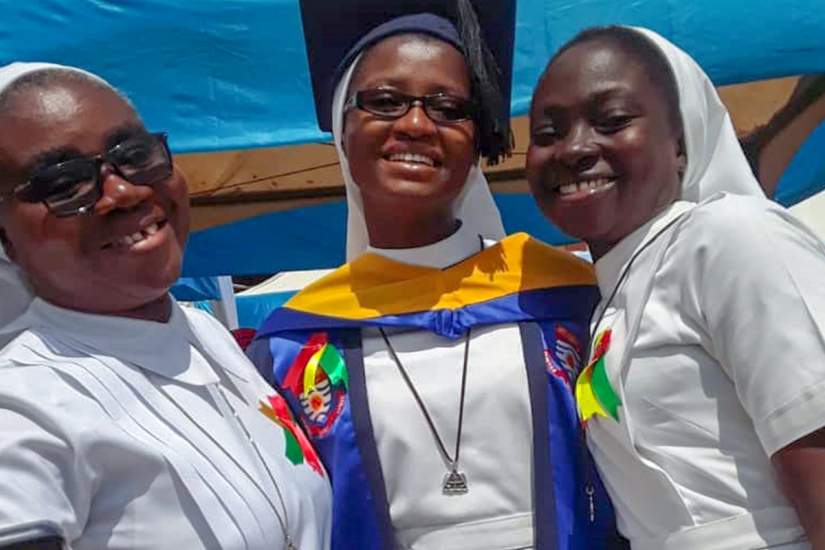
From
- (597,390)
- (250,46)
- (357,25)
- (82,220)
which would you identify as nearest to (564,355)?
(597,390)

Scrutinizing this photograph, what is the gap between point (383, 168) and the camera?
6.78 feet

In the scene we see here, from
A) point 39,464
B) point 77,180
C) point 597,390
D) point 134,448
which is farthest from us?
point 597,390

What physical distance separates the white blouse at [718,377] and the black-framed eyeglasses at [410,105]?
1.65ft

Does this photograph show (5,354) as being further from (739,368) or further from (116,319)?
(739,368)

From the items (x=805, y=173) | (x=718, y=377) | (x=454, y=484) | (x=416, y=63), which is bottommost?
(x=805, y=173)

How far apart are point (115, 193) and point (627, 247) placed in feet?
2.88

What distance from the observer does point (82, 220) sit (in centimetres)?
163

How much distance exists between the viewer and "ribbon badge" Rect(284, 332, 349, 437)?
206 centimetres

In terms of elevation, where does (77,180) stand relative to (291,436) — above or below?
above

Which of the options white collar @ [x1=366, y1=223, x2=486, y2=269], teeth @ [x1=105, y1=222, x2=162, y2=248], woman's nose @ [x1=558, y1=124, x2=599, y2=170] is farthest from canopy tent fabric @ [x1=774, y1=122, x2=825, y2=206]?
teeth @ [x1=105, y1=222, x2=162, y2=248]

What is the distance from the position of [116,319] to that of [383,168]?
2.00 feet

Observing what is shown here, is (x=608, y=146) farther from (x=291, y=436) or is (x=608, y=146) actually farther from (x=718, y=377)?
(x=291, y=436)

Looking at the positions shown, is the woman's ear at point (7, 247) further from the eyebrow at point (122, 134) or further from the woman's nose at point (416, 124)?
the woman's nose at point (416, 124)

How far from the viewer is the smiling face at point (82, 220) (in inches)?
63.8
